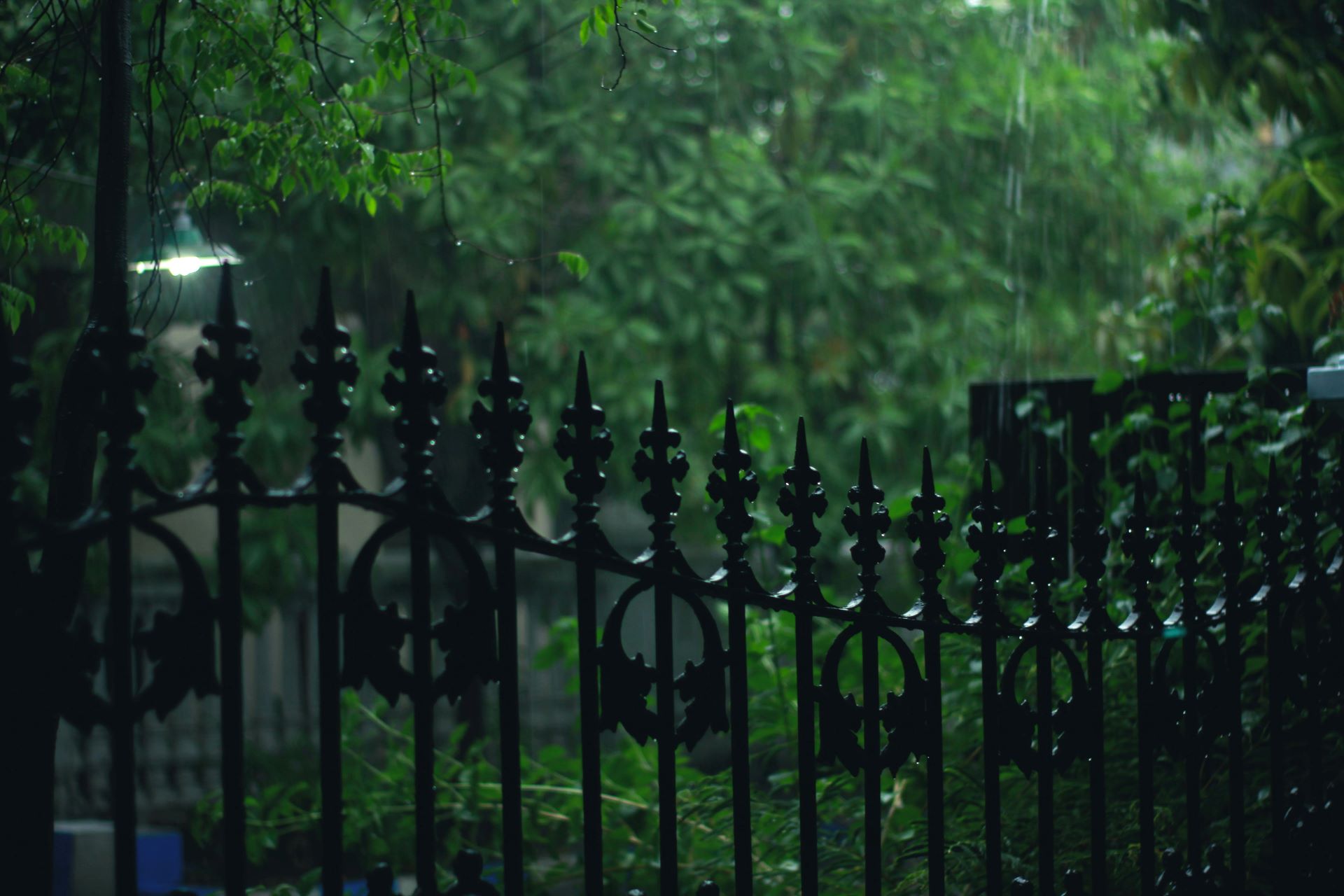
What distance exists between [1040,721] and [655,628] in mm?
937

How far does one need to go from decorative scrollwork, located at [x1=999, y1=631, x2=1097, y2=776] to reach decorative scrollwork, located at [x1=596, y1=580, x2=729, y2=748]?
2.37 ft

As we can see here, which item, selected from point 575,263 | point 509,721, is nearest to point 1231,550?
point 575,263

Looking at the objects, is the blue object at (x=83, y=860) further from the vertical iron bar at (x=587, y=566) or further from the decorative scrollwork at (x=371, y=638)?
the decorative scrollwork at (x=371, y=638)

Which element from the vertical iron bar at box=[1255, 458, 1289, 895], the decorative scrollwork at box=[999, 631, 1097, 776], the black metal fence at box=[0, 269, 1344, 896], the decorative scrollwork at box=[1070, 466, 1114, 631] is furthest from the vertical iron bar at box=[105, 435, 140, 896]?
the vertical iron bar at box=[1255, 458, 1289, 895]

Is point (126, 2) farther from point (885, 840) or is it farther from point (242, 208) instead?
point (885, 840)

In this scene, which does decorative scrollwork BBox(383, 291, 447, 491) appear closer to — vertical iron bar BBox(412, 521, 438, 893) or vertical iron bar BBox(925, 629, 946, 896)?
vertical iron bar BBox(412, 521, 438, 893)

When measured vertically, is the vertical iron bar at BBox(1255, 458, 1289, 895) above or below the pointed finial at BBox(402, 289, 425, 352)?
below

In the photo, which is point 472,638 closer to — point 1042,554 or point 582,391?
point 582,391

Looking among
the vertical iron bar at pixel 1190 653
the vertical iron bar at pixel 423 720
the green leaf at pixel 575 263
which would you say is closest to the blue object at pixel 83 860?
the green leaf at pixel 575 263

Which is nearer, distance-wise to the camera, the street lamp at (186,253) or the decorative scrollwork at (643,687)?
the decorative scrollwork at (643,687)

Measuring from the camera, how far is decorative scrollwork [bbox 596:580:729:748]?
2.12 metres

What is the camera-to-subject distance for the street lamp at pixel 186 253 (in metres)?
3.49

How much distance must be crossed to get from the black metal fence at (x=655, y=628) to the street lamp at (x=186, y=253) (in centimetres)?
139

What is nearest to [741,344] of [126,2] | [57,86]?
[57,86]
